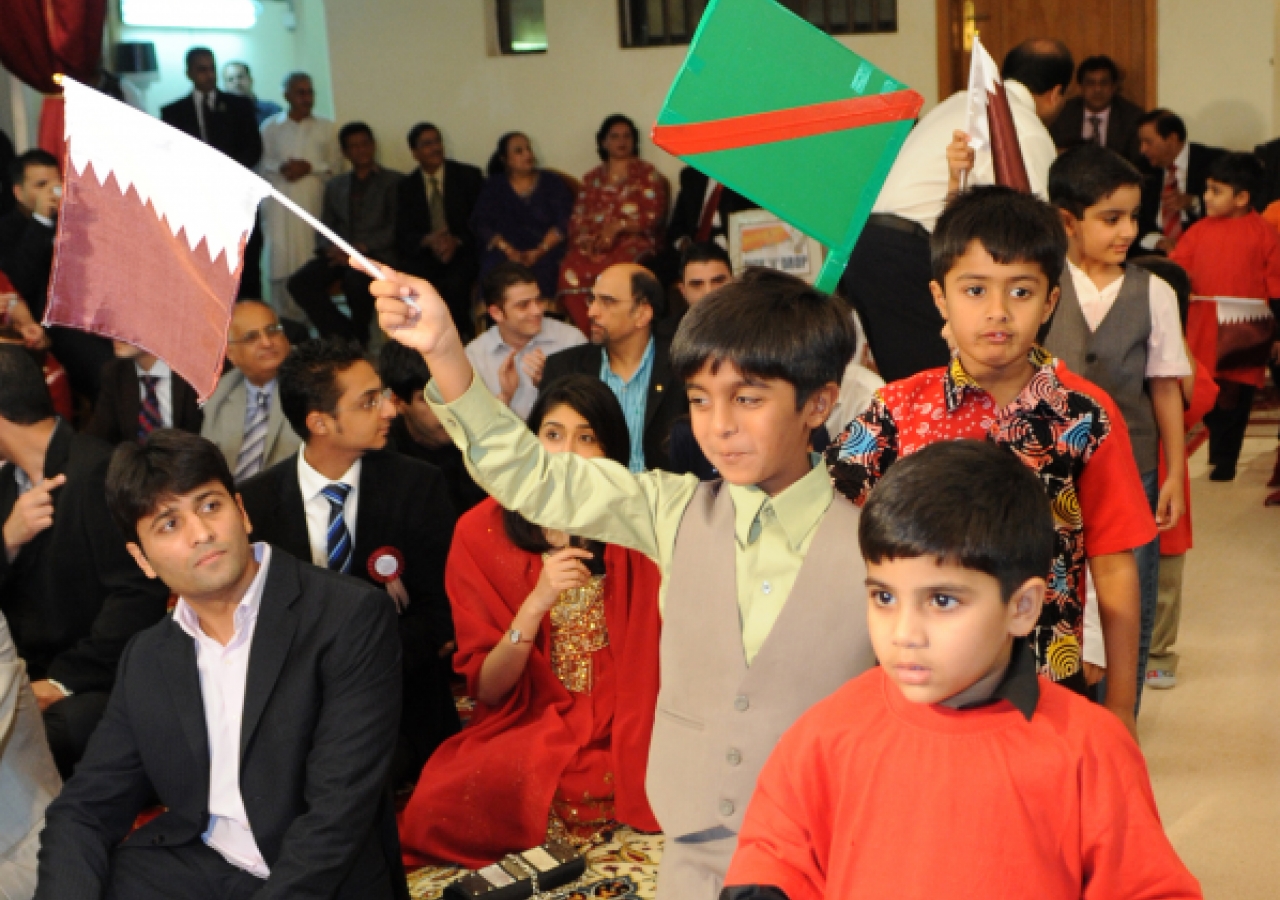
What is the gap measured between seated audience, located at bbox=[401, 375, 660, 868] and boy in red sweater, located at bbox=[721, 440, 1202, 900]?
1.43m

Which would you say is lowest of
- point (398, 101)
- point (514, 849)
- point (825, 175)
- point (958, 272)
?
point (514, 849)

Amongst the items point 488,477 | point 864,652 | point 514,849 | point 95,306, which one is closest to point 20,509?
point 514,849

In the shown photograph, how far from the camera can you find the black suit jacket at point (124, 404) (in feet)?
14.2

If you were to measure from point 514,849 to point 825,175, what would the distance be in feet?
5.17

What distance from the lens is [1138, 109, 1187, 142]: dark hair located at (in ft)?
22.9

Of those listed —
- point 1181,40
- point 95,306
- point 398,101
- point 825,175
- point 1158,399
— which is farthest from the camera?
point 398,101

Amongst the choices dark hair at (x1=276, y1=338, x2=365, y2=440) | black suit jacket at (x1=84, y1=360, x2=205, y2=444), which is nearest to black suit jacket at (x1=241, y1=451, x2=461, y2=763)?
dark hair at (x1=276, y1=338, x2=365, y2=440)

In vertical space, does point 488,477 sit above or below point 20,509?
above

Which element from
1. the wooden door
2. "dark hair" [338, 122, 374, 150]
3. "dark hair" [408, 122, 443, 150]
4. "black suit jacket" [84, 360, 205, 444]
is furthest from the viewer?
"dark hair" [338, 122, 374, 150]

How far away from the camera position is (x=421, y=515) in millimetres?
3139

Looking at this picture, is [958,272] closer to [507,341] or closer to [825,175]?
[825,175]

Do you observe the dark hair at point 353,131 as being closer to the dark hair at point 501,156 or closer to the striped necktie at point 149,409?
the dark hair at point 501,156

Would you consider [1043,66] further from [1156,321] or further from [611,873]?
[611,873]

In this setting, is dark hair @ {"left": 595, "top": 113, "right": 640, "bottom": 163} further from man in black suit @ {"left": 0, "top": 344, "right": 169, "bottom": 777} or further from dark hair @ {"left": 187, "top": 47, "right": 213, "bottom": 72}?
man in black suit @ {"left": 0, "top": 344, "right": 169, "bottom": 777}
